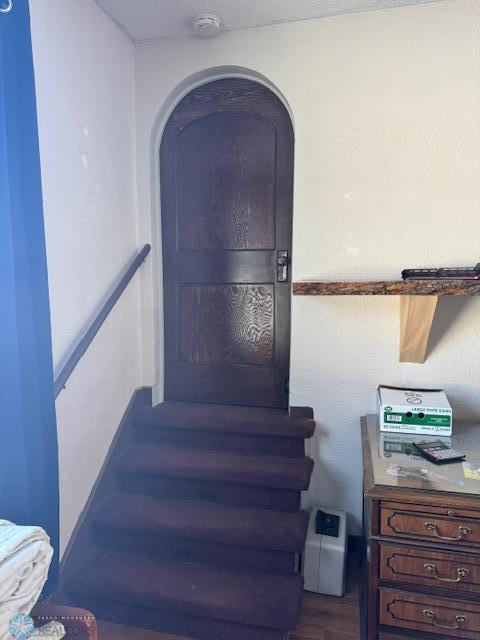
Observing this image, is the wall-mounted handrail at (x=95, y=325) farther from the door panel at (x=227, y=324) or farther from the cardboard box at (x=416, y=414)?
the cardboard box at (x=416, y=414)

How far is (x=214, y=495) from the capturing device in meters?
1.88

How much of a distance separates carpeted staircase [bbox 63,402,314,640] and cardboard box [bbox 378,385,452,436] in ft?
1.27

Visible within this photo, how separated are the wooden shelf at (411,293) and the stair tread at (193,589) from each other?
41.8 inches

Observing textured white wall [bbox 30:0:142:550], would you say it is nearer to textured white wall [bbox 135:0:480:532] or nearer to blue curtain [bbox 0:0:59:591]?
blue curtain [bbox 0:0:59:591]

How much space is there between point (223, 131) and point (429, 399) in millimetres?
1637

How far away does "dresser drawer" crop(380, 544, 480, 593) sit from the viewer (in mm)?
1312

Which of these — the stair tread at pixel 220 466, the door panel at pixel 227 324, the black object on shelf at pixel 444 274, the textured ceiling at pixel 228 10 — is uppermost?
the textured ceiling at pixel 228 10

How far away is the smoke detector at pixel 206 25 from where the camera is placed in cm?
189

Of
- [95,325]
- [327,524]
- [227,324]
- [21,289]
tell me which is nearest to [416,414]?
[327,524]

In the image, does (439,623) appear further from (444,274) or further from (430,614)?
(444,274)

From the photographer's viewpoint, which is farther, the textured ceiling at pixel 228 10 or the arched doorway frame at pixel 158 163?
the arched doorway frame at pixel 158 163

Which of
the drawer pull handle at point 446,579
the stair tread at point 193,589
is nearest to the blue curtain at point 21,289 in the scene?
the stair tread at point 193,589

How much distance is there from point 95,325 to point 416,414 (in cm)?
138

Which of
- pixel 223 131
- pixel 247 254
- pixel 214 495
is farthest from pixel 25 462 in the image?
pixel 223 131
